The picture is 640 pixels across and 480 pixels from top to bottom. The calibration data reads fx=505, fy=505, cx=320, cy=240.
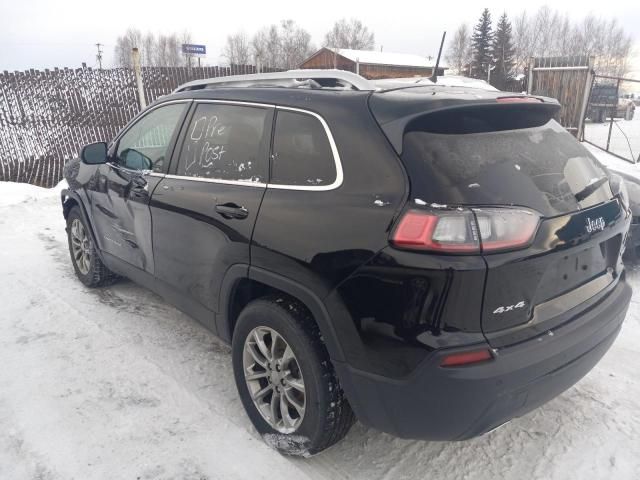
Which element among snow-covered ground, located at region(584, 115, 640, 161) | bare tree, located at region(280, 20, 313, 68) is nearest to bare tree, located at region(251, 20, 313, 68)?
bare tree, located at region(280, 20, 313, 68)

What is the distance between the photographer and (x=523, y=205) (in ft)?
6.44

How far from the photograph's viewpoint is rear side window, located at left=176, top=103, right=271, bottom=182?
8.65 feet

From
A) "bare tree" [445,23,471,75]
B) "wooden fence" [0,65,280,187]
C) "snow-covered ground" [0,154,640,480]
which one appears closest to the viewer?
"snow-covered ground" [0,154,640,480]

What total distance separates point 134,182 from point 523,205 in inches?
103

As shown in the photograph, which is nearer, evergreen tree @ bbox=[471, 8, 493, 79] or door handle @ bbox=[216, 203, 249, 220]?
door handle @ bbox=[216, 203, 249, 220]

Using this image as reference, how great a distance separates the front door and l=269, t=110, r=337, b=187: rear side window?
1.06m

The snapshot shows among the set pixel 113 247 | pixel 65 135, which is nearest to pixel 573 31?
pixel 65 135

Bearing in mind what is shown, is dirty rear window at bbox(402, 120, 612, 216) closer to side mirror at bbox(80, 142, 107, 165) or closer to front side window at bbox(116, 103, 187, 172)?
front side window at bbox(116, 103, 187, 172)

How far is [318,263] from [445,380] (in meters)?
0.68

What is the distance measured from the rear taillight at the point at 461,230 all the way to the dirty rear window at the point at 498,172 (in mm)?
51

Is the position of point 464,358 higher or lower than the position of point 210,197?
lower

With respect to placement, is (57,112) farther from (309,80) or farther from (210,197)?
(309,80)

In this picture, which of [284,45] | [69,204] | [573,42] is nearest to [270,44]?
[284,45]

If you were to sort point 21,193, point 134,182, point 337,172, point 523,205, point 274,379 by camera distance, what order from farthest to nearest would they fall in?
1. point 21,193
2. point 134,182
3. point 274,379
4. point 337,172
5. point 523,205
